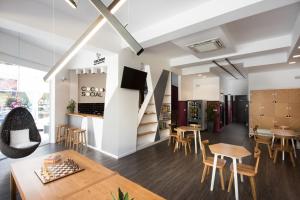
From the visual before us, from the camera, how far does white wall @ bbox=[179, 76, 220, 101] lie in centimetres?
817

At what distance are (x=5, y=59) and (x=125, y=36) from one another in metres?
5.30

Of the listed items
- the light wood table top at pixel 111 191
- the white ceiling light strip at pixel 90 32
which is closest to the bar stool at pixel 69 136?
the white ceiling light strip at pixel 90 32

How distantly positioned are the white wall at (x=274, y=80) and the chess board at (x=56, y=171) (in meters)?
8.23

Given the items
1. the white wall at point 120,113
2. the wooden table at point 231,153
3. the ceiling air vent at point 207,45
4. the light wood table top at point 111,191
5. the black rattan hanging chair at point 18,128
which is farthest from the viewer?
the white wall at point 120,113

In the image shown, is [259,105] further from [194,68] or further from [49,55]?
[49,55]

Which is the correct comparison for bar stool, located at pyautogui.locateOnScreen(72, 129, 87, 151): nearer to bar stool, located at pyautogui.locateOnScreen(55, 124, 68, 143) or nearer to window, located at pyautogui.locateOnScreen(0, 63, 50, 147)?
bar stool, located at pyautogui.locateOnScreen(55, 124, 68, 143)

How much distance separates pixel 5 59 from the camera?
454 centimetres

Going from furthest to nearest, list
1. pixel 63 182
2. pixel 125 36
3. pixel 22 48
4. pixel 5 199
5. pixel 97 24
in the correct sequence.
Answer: pixel 22 48
pixel 5 199
pixel 63 182
pixel 97 24
pixel 125 36

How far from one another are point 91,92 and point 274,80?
844 centimetres

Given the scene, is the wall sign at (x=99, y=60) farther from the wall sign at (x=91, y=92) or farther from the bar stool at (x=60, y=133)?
the bar stool at (x=60, y=133)

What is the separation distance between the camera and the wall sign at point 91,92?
6.97 metres

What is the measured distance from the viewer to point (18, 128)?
146 inches

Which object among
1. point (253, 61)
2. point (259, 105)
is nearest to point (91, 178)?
point (253, 61)

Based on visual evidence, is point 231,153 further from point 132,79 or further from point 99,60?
point 99,60
